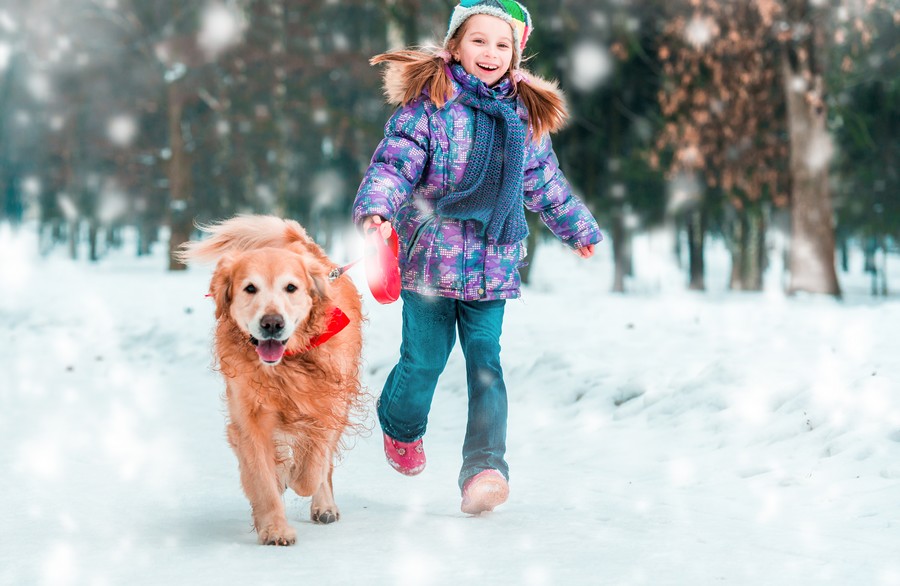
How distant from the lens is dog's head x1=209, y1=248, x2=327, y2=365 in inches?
154

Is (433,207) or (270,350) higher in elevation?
(433,207)

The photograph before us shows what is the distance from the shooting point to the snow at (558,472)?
138 inches

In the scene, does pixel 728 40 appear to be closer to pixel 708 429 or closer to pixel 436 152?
pixel 708 429

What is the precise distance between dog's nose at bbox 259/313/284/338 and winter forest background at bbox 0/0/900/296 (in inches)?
279

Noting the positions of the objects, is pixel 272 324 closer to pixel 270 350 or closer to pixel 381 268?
pixel 270 350

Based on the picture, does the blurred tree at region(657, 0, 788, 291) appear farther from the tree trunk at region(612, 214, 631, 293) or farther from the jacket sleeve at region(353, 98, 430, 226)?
the jacket sleeve at region(353, 98, 430, 226)

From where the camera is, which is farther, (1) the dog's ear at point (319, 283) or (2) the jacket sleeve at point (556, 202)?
(2) the jacket sleeve at point (556, 202)

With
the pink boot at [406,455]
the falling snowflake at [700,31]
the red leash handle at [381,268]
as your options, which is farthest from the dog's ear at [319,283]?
the falling snowflake at [700,31]

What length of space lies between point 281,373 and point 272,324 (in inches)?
11.9

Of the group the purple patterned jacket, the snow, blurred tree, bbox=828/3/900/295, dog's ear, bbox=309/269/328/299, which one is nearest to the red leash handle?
the purple patterned jacket

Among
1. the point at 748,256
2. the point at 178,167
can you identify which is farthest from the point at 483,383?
the point at 178,167

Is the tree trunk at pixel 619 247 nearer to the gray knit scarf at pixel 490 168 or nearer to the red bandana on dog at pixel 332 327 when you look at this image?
the gray knit scarf at pixel 490 168

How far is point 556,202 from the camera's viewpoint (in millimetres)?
4699

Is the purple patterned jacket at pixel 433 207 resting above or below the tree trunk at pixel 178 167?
below
